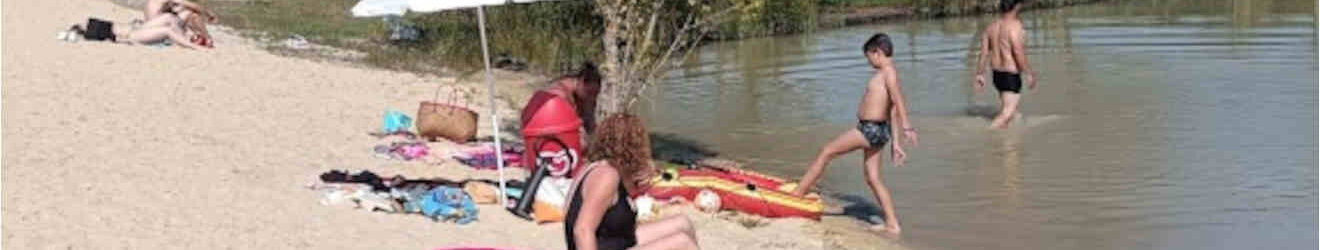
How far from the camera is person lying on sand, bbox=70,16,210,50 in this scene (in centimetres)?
1778

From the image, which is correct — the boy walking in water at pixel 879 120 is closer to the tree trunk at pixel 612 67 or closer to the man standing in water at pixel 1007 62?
the tree trunk at pixel 612 67

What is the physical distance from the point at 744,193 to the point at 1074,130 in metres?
4.59

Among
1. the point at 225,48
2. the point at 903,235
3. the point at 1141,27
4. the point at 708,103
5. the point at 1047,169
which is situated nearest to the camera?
the point at 903,235

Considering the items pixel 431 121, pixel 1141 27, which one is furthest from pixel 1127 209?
pixel 1141 27

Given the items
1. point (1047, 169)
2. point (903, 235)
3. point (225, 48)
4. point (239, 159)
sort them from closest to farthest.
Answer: point (903, 235) < point (239, 159) < point (1047, 169) < point (225, 48)

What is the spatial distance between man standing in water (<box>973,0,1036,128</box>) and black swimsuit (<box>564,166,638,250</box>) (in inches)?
302

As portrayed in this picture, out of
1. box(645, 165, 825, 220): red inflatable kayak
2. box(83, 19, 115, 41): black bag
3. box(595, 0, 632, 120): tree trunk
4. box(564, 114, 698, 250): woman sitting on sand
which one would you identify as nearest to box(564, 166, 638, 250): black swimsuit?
box(564, 114, 698, 250): woman sitting on sand

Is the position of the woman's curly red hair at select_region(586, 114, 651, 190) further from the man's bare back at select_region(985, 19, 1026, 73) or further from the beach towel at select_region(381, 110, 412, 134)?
the man's bare back at select_region(985, 19, 1026, 73)

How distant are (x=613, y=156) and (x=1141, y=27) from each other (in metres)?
19.5

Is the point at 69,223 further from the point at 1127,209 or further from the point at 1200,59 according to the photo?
the point at 1200,59

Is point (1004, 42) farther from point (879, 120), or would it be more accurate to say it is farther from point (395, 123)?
point (879, 120)

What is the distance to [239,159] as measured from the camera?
10969mm

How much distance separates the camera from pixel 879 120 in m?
9.73

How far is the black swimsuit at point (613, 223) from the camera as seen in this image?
6.63 metres
